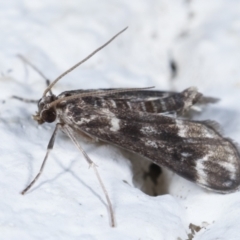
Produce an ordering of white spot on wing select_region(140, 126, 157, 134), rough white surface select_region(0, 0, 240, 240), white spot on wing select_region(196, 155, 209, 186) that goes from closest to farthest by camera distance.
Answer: rough white surface select_region(0, 0, 240, 240) < white spot on wing select_region(196, 155, 209, 186) < white spot on wing select_region(140, 126, 157, 134)

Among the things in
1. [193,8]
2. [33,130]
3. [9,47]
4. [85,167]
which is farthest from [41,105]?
[193,8]

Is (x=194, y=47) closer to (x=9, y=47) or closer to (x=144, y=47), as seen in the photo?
(x=144, y=47)

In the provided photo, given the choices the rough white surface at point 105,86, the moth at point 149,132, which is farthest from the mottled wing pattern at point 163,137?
the rough white surface at point 105,86

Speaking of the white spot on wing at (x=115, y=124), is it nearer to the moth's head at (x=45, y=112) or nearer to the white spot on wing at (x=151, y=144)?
the white spot on wing at (x=151, y=144)

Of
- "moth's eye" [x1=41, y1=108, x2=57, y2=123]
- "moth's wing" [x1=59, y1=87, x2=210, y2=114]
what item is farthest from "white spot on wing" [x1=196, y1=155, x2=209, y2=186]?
"moth's eye" [x1=41, y1=108, x2=57, y2=123]

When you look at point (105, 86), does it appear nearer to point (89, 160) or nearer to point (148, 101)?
point (148, 101)

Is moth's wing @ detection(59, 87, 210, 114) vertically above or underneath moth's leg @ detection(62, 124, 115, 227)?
above

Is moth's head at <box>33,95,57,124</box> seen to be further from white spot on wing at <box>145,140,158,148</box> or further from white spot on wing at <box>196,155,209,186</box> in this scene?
white spot on wing at <box>196,155,209,186</box>
